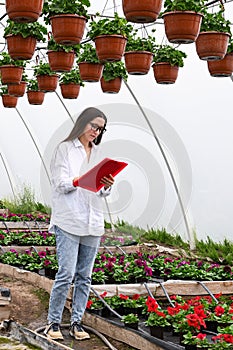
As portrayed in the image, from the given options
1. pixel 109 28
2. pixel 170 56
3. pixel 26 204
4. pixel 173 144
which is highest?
pixel 109 28

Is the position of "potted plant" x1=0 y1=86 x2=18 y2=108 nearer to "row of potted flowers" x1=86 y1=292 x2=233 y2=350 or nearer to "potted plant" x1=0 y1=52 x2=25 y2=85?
"potted plant" x1=0 y1=52 x2=25 y2=85

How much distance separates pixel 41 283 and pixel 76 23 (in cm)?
206

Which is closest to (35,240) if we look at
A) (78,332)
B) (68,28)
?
(68,28)

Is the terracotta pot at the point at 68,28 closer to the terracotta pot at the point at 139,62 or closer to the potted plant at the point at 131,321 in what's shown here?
the terracotta pot at the point at 139,62

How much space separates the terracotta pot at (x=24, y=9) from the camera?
4164mm

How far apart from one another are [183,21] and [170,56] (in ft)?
5.16

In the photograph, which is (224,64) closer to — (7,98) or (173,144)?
(173,144)

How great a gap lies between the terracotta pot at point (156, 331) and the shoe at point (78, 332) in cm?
42

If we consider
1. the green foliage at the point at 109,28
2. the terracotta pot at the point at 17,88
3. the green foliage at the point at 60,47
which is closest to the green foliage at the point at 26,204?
the terracotta pot at the point at 17,88

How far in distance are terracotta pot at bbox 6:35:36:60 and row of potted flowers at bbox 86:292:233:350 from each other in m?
Result: 2.38

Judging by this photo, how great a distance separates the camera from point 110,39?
209 inches

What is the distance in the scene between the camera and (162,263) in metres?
5.75

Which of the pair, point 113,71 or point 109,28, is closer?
point 109,28

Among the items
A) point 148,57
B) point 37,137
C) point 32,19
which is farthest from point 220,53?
point 37,137
